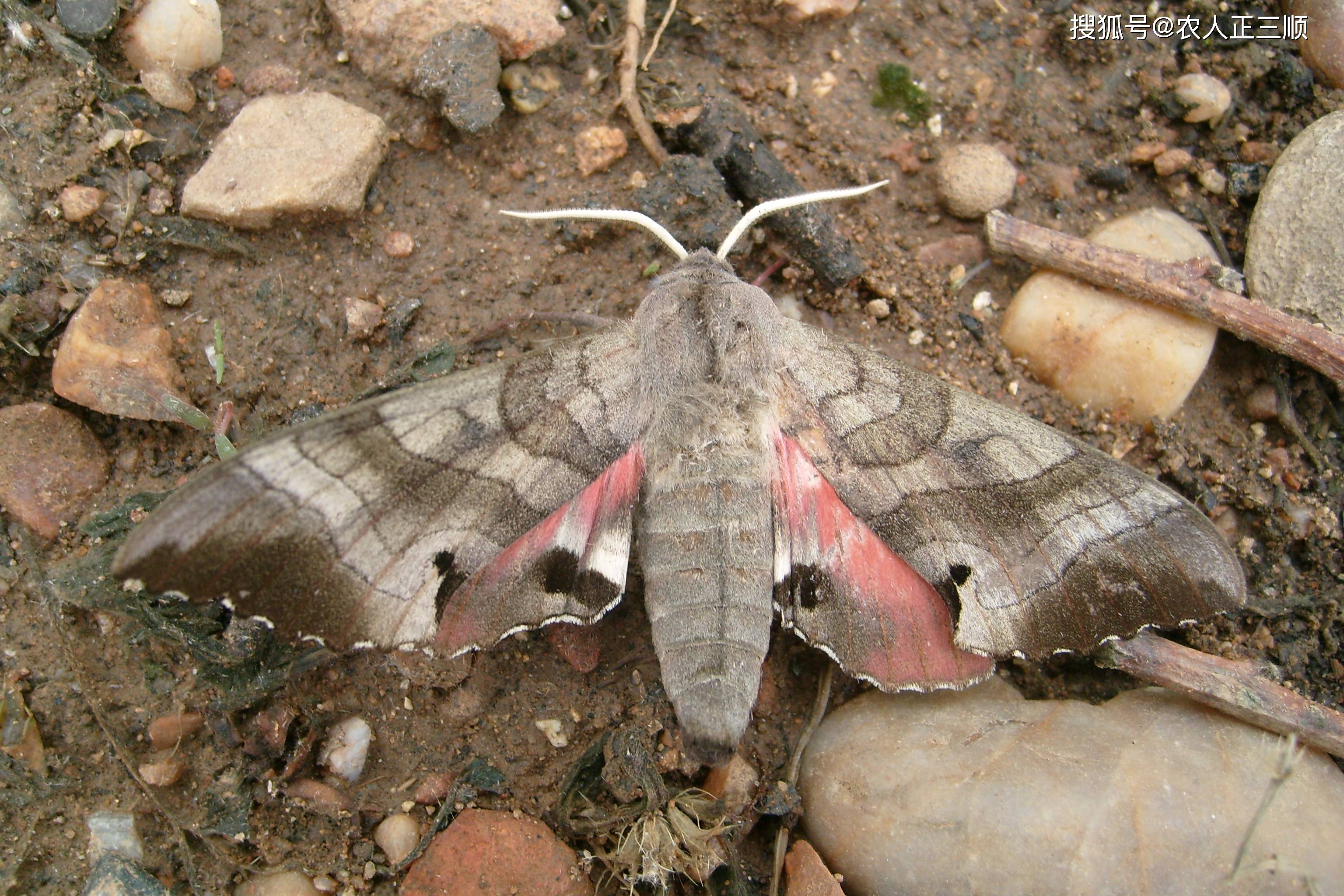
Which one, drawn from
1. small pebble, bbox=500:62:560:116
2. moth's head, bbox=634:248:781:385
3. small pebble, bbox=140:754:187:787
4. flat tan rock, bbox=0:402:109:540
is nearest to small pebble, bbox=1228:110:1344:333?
moth's head, bbox=634:248:781:385

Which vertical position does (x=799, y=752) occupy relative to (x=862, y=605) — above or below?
below

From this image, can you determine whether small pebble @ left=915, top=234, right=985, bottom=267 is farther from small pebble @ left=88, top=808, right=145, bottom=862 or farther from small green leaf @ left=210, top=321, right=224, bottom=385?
small pebble @ left=88, top=808, right=145, bottom=862

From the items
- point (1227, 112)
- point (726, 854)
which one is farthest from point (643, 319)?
point (1227, 112)

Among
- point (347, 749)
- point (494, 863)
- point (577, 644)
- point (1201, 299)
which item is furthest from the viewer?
point (1201, 299)

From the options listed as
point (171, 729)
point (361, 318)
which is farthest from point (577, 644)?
point (361, 318)

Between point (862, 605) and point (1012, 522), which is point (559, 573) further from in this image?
point (1012, 522)

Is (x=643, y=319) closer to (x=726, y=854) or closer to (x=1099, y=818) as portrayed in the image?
(x=726, y=854)

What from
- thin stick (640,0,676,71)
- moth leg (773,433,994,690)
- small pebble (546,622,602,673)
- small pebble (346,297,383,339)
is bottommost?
small pebble (546,622,602,673)
